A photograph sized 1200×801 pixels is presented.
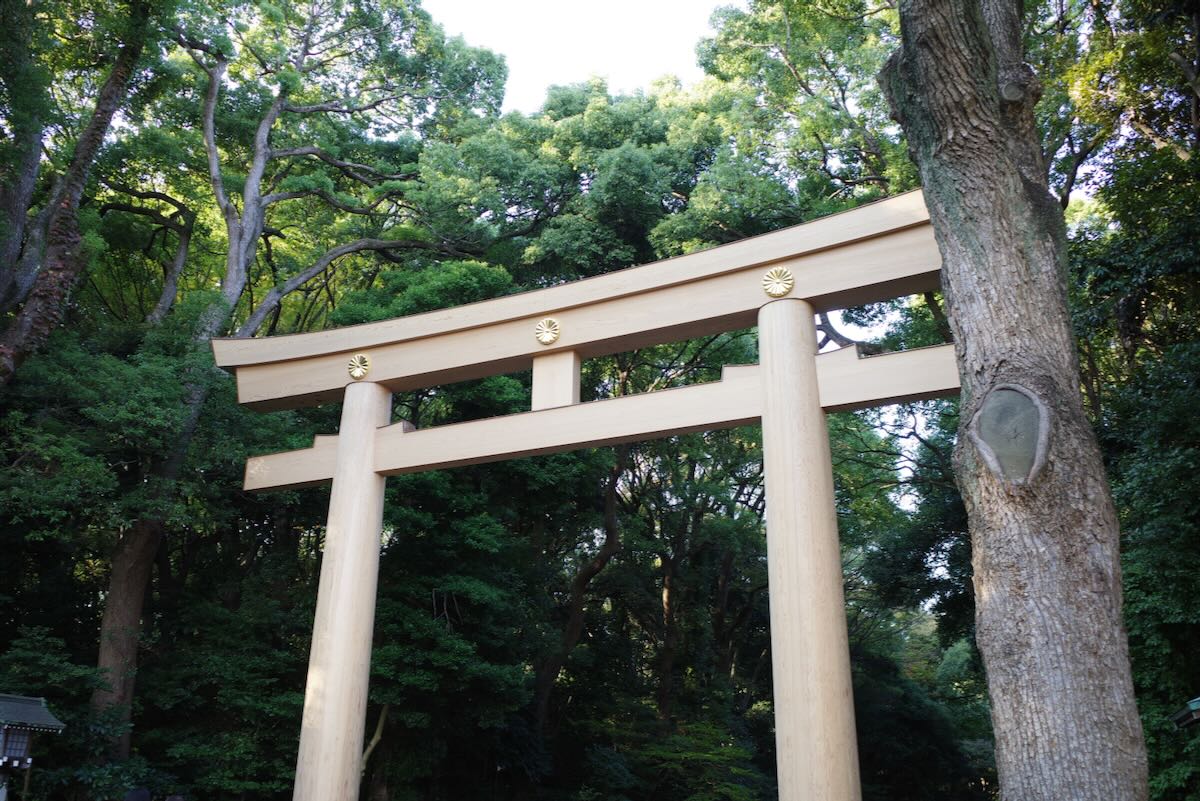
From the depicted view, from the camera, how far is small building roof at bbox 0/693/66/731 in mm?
5449

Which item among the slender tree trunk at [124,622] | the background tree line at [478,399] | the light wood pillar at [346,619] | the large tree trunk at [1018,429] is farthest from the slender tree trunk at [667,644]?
the large tree trunk at [1018,429]

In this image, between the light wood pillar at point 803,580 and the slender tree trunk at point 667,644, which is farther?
the slender tree trunk at point 667,644

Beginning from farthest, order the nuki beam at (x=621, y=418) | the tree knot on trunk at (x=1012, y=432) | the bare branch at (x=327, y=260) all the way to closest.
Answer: the bare branch at (x=327, y=260) → the nuki beam at (x=621, y=418) → the tree knot on trunk at (x=1012, y=432)

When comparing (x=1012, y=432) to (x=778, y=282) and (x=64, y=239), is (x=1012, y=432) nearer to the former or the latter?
(x=778, y=282)

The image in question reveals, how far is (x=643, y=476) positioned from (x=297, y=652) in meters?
6.28

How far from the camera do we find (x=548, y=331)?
209 inches

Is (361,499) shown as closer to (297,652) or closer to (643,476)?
(297,652)

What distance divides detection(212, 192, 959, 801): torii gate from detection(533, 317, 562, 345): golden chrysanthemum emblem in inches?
0.5

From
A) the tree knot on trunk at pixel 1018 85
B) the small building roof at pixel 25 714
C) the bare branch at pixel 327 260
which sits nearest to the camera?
the tree knot on trunk at pixel 1018 85

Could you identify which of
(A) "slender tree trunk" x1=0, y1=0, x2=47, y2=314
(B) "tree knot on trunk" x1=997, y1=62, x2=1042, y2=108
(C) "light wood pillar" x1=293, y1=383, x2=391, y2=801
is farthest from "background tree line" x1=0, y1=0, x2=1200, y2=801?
(B) "tree knot on trunk" x1=997, y1=62, x2=1042, y2=108

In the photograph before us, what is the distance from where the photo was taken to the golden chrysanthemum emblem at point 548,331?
5.31 m

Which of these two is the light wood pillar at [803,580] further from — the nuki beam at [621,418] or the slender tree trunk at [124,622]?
the slender tree trunk at [124,622]

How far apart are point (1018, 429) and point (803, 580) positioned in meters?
1.46

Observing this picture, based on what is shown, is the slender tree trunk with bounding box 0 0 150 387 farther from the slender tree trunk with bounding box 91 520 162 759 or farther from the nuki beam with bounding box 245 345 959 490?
the nuki beam with bounding box 245 345 959 490
